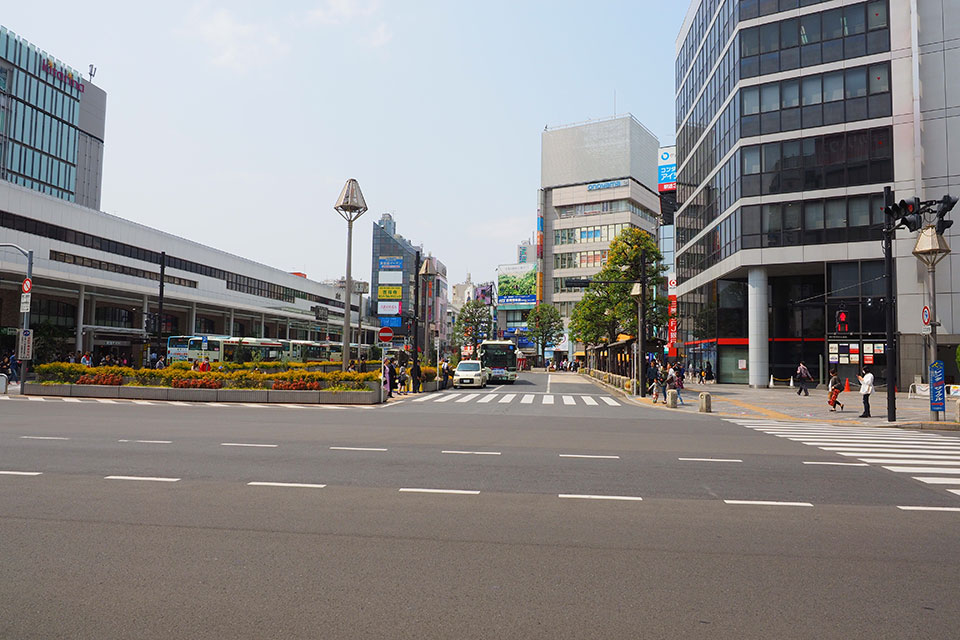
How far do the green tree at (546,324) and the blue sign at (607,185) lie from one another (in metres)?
21.9

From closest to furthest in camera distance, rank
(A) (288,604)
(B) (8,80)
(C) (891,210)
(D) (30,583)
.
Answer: (A) (288,604) → (D) (30,583) → (C) (891,210) → (B) (8,80)

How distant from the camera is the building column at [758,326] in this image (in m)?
41.1

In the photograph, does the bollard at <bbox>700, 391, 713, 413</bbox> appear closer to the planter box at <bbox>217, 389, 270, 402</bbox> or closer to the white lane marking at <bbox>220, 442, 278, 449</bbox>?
the planter box at <bbox>217, 389, 270, 402</bbox>

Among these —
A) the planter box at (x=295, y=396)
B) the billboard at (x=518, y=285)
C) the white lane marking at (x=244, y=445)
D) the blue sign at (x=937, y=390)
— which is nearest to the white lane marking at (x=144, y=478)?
the white lane marking at (x=244, y=445)

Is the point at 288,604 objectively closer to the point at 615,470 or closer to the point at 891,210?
the point at 615,470

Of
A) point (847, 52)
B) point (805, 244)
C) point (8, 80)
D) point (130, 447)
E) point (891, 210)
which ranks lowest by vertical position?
point (130, 447)

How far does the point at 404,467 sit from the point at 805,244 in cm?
3655

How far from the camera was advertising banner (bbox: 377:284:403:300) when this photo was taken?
5276 inches

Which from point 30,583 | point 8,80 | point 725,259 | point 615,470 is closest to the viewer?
point 30,583

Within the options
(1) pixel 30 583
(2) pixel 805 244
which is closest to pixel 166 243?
(2) pixel 805 244

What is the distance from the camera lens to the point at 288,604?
168 inches

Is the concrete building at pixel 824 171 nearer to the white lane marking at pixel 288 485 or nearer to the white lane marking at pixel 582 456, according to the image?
the white lane marking at pixel 582 456

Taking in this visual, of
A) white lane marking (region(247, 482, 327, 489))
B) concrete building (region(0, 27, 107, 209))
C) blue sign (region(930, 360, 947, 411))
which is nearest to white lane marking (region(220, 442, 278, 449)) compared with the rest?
white lane marking (region(247, 482, 327, 489))

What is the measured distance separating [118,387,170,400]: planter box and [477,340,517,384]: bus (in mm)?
26642
